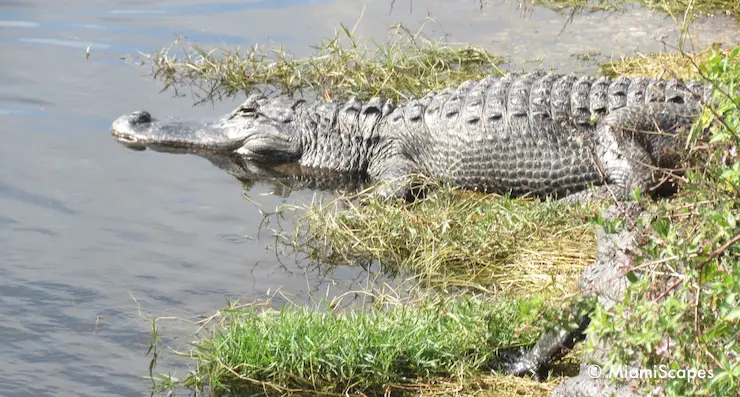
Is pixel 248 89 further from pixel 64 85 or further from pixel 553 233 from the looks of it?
pixel 553 233

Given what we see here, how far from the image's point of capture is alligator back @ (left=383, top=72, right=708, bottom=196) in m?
7.33

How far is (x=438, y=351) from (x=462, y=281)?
1.22m

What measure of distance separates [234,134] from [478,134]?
2112mm

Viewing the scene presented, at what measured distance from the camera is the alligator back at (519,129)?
289 inches

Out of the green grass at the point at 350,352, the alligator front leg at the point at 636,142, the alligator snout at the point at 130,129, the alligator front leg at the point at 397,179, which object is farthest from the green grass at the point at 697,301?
the alligator snout at the point at 130,129

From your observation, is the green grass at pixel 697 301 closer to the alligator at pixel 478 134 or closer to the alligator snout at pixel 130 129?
the alligator at pixel 478 134

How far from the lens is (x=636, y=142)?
7.07m

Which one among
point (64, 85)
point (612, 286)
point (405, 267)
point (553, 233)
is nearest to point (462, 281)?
point (405, 267)

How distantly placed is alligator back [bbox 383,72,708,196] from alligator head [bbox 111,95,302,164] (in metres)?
1.09

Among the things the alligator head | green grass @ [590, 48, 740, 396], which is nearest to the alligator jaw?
the alligator head

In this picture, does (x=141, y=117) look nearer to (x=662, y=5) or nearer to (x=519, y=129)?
(x=519, y=129)

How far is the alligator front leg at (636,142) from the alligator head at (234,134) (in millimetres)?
2539

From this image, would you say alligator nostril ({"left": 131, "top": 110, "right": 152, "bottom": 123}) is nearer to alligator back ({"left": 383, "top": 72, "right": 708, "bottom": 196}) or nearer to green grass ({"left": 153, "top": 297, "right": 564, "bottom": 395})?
alligator back ({"left": 383, "top": 72, "right": 708, "bottom": 196})

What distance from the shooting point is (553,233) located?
6363 millimetres
